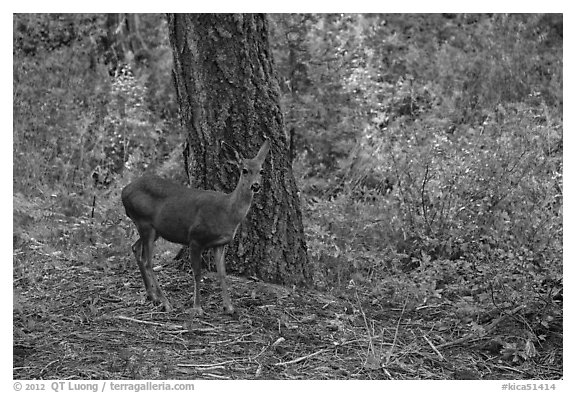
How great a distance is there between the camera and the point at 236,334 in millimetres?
6016

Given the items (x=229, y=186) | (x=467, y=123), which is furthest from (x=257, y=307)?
(x=467, y=123)

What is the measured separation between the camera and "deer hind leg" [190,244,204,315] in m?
5.98

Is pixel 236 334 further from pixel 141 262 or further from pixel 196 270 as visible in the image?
pixel 141 262

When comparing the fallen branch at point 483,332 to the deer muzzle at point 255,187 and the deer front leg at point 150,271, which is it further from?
the deer front leg at point 150,271

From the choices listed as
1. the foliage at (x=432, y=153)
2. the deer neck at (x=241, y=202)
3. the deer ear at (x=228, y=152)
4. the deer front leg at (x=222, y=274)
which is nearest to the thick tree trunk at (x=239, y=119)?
the deer ear at (x=228, y=152)

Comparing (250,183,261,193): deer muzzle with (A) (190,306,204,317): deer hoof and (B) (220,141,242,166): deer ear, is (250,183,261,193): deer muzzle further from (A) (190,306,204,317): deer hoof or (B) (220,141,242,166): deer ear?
(A) (190,306,204,317): deer hoof

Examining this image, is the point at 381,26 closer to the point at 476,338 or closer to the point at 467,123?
the point at 467,123

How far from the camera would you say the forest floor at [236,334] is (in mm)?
5641

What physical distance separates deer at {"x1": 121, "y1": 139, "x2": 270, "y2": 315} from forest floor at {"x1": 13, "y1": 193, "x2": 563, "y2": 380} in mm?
250

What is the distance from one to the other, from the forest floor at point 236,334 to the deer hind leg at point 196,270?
0.07 metres

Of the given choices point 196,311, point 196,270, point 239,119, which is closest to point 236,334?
point 196,311

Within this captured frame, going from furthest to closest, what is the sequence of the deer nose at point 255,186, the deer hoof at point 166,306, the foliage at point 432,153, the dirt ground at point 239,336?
the foliage at point 432,153 < the deer hoof at point 166,306 < the deer nose at point 255,186 < the dirt ground at point 239,336

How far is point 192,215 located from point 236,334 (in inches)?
34.0

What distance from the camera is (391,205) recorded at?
8.89 meters
